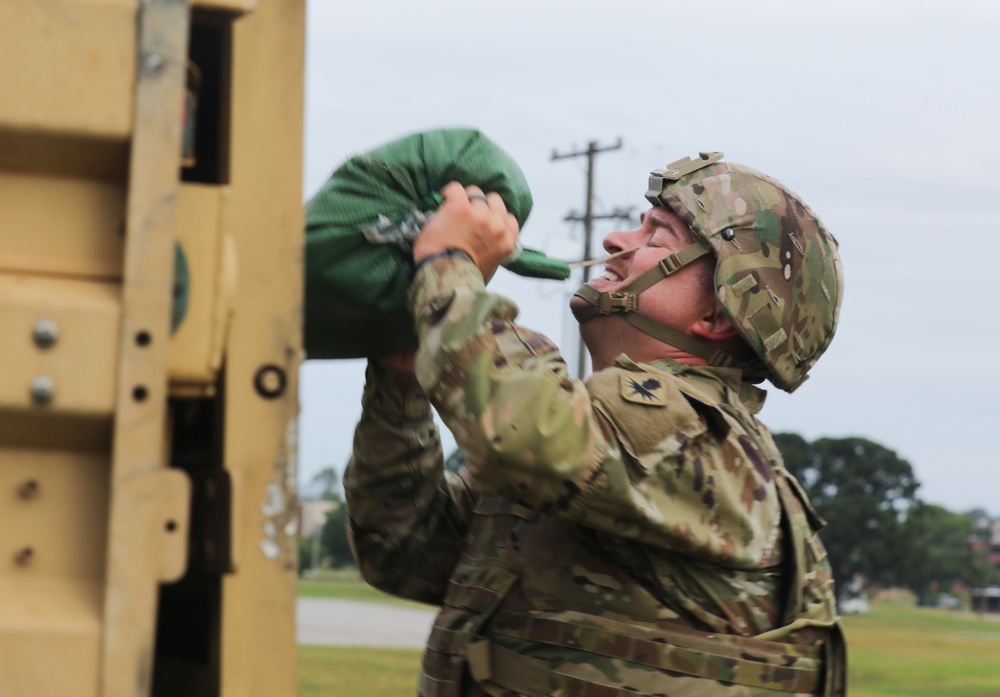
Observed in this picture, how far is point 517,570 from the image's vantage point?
3352mm

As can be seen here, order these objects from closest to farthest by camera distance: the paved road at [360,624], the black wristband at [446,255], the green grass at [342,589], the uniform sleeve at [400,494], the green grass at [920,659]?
the black wristband at [446,255]
the uniform sleeve at [400,494]
the green grass at [920,659]
the paved road at [360,624]
the green grass at [342,589]

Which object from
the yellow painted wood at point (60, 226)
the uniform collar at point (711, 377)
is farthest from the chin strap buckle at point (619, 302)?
the yellow painted wood at point (60, 226)

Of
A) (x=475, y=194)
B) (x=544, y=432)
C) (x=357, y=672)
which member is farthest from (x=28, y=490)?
(x=357, y=672)

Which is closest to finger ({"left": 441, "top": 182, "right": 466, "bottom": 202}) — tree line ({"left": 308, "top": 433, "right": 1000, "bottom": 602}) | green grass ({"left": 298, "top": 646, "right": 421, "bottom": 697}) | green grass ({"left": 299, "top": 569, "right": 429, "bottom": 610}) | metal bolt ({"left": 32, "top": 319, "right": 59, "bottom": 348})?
metal bolt ({"left": 32, "top": 319, "right": 59, "bottom": 348})

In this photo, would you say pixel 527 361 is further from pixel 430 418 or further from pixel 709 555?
pixel 430 418

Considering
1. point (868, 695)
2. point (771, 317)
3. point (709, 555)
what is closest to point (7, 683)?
point (709, 555)

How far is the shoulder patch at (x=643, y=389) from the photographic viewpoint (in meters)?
3.13

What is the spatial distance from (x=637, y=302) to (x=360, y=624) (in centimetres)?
3393

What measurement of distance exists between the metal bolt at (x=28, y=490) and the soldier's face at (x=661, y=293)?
1.70 meters

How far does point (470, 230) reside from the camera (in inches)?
121

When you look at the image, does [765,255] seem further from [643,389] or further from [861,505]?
[861,505]

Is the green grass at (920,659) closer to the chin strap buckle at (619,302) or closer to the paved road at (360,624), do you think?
the paved road at (360,624)

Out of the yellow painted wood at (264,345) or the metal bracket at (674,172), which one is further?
the metal bracket at (674,172)

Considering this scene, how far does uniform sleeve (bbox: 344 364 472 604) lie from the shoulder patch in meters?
0.71
